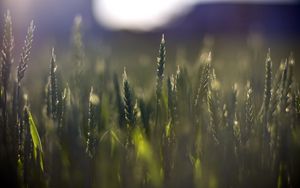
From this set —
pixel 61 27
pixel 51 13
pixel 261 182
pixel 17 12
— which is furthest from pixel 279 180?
pixel 51 13

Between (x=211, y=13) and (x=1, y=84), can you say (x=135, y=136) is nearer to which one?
(x=1, y=84)

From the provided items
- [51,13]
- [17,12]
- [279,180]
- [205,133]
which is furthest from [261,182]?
[51,13]

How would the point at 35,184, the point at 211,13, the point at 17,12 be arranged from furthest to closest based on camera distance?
1. the point at 211,13
2. the point at 17,12
3. the point at 35,184

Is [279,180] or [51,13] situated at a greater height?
[51,13]

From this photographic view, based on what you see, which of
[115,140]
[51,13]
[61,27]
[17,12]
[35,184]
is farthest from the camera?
[51,13]

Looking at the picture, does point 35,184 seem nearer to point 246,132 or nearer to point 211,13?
point 246,132

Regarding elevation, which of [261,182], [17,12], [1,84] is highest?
[17,12]

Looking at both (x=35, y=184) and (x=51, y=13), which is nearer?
(x=35, y=184)

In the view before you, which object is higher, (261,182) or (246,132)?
(246,132)

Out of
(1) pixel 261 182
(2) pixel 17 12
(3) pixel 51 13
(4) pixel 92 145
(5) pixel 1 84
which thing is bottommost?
(1) pixel 261 182
